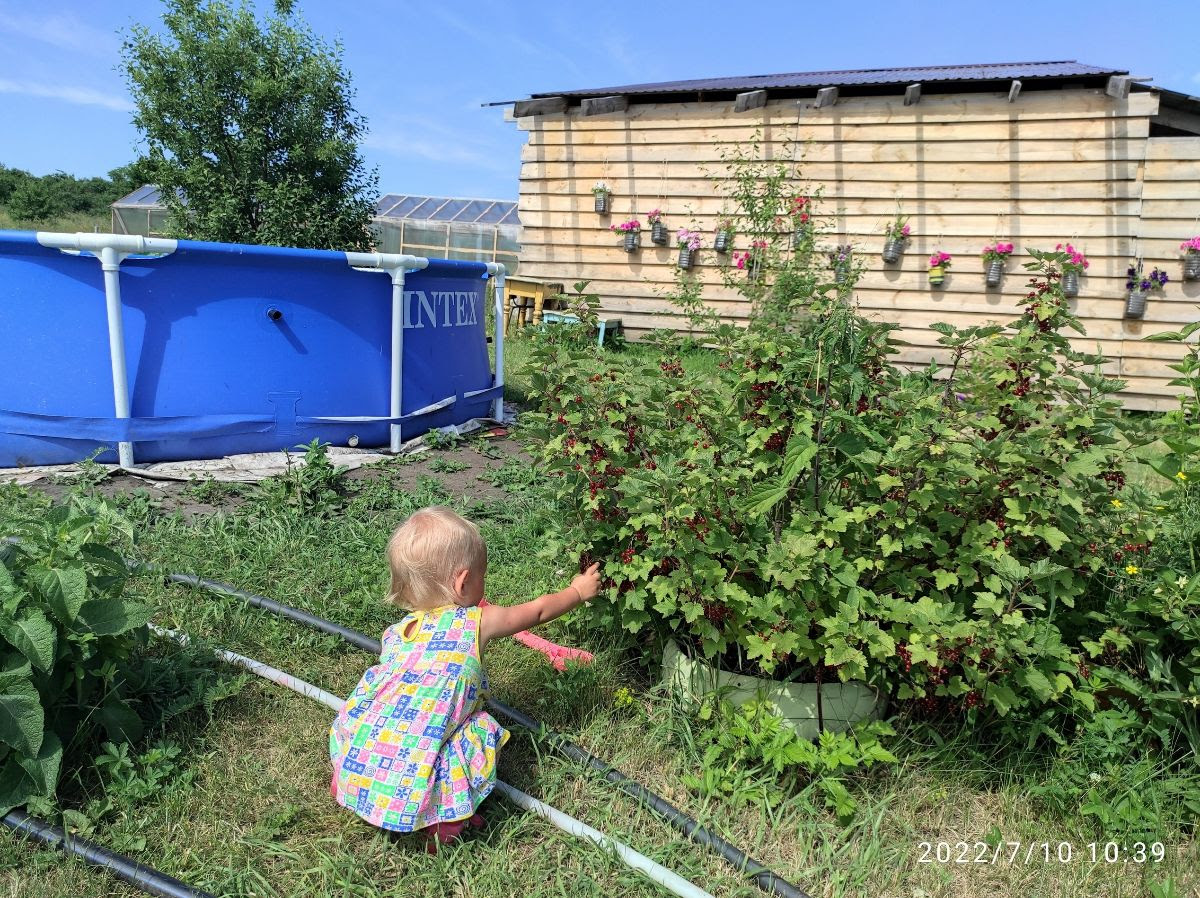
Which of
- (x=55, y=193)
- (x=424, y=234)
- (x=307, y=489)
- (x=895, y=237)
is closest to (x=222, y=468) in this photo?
(x=307, y=489)

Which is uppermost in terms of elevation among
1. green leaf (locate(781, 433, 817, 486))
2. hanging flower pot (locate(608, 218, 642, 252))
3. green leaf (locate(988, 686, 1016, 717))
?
hanging flower pot (locate(608, 218, 642, 252))

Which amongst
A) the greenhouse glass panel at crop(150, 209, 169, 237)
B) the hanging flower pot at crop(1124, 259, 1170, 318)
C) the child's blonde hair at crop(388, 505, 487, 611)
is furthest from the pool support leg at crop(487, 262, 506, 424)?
the greenhouse glass panel at crop(150, 209, 169, 237)

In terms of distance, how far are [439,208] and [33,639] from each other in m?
24.0

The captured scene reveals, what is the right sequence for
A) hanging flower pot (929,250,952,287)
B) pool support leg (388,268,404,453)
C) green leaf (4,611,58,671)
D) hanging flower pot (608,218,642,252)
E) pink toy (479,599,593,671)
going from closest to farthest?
1. green leaf (4,611,58,671)
2. pink toy (479,599,593,671)
3. pool support leg (388,268,404,453)
4. hanging flower pot (929,250,952,287)
5. hanging flower pot (608,218,642,252)

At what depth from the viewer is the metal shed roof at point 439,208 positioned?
77.6 ft

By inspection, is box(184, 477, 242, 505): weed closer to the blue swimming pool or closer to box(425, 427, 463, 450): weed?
the blue swimming pool

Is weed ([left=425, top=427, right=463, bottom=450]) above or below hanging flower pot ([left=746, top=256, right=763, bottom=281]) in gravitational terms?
below

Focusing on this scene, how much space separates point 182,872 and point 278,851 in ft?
0.71

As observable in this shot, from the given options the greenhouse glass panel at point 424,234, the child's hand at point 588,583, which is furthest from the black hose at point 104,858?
the greenhouse glass panel at point 424,234

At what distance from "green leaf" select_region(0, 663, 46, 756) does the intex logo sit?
4.04 m

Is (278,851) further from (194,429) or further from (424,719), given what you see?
(194,429)

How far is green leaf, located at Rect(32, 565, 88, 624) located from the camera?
6.89 ft

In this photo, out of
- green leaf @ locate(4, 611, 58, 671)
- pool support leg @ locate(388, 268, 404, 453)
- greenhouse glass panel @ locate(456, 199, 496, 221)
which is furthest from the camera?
greenhouse glass panel @ locate(456, 199, 496, 221)

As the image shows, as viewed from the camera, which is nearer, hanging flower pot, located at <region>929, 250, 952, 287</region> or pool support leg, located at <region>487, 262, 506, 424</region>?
pool support leg, located at <region>487, 262, 506, 424</region>
